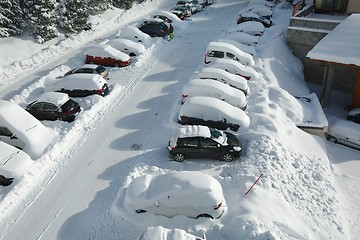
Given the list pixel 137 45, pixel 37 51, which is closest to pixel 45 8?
pixel 37 51

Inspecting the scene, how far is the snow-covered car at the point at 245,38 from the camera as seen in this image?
32000 mm

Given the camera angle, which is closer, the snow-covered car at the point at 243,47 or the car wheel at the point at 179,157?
the car wheel at the point at 179,157

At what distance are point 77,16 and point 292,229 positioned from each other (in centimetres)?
2936

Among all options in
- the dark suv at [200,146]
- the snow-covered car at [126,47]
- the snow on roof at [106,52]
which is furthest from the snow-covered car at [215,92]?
the snow-covered car at [126,47]

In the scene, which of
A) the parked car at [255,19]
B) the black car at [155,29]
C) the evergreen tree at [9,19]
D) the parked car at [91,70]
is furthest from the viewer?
the parked car at [255,19]

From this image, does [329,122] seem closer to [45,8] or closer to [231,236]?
A: [231,236]

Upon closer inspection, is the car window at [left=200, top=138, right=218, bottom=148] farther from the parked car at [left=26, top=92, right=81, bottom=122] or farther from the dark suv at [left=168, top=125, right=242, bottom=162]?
the parked car at [left=26, top=92, right=81, bottom=122]

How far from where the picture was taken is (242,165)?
17891 millimetres

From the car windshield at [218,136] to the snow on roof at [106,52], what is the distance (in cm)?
1249

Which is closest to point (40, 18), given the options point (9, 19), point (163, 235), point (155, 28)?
point (9, 19)

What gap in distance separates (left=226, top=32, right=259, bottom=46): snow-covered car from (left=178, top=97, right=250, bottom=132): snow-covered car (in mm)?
13611

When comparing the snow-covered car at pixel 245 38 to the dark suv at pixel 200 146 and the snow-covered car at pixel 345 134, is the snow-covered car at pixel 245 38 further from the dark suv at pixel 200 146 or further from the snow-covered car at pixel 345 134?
the dark suv at pixel 200 146

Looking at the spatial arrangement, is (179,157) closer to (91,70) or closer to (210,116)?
(210,116)

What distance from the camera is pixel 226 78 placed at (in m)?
24.0
